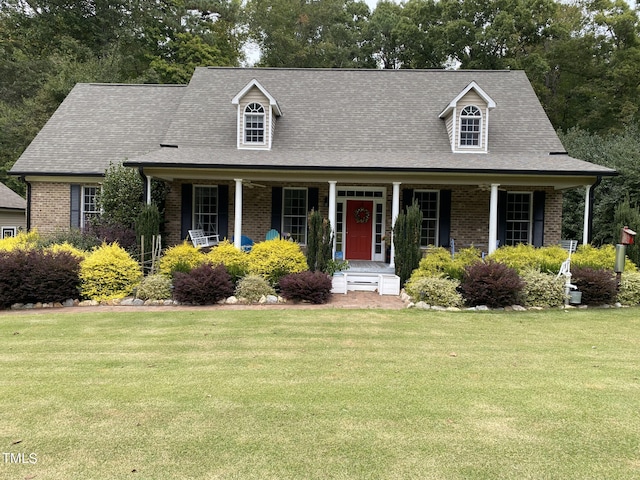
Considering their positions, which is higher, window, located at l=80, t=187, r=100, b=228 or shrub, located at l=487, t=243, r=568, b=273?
window, located at l=80, t=187, r=100, b=228

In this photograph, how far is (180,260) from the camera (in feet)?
36.7

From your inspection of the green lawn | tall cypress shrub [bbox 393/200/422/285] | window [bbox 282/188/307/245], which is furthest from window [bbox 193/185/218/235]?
the green lawn

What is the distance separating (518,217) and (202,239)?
10.4m

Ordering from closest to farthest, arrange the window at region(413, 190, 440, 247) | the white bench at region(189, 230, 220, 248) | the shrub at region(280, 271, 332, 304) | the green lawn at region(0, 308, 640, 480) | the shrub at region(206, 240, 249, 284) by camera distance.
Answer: the green lawn at region(0, 308, 640, 480), the shrub at region(280, 271, 332, 304), the shrub at region(206, 240, 249, 284), the white bench at region(189, 230, 220, 248), the window at region(413, 190, 440, 247)

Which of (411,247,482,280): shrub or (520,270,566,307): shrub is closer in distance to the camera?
(520,270,566,307): shrub

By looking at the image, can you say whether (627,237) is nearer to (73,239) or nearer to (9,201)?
(73,239)

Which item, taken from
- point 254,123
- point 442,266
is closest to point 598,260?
point 442,266

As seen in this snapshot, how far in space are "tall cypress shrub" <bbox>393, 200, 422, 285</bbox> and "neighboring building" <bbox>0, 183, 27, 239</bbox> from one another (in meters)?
19.6

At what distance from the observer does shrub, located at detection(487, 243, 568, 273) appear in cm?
1076

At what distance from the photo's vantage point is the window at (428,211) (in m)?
14.8

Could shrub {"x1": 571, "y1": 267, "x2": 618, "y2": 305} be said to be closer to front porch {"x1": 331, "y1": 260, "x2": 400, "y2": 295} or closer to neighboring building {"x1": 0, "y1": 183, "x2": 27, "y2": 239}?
front porch {"x1": 331, "y1": 260, "x2": 400, "y2": 295}

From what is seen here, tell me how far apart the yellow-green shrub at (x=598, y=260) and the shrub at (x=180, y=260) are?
9.41 metres

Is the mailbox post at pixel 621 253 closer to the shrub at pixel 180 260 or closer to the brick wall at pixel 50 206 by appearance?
the shrub at pixel 180 260

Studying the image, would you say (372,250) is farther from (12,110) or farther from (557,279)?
(12,110)
